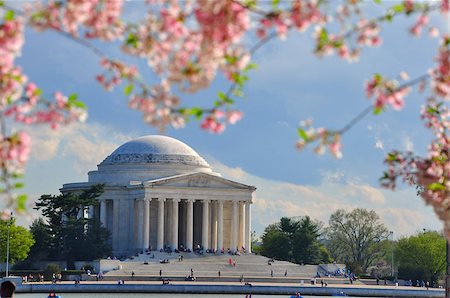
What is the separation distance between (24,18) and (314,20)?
10.4 feet

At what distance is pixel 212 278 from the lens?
364ft

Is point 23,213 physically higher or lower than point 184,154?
lower

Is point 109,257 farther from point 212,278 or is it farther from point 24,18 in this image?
point 24,18

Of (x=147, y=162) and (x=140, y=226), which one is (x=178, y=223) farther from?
(x=147, y=162)

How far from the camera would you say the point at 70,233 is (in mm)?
124250

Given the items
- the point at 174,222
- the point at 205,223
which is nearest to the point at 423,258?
the point at 205,223

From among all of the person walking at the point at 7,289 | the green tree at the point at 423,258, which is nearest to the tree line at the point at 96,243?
the green tree at the point at 423,258

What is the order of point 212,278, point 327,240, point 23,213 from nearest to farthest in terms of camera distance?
1. point 23,213
2. point 212,278
3. point 327,240

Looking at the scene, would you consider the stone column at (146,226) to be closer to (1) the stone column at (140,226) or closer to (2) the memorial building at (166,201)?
(2) the memorial building at (166,201)

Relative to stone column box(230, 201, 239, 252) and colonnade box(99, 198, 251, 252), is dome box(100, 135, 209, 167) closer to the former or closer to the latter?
colonnade box(99, 198, 251, 252)

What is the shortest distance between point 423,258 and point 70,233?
132ft

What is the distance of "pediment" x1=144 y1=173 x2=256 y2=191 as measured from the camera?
134 metres

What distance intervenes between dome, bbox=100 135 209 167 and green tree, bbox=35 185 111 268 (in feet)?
41.6

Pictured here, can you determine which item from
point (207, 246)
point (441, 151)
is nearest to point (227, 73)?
point (441, 151)
